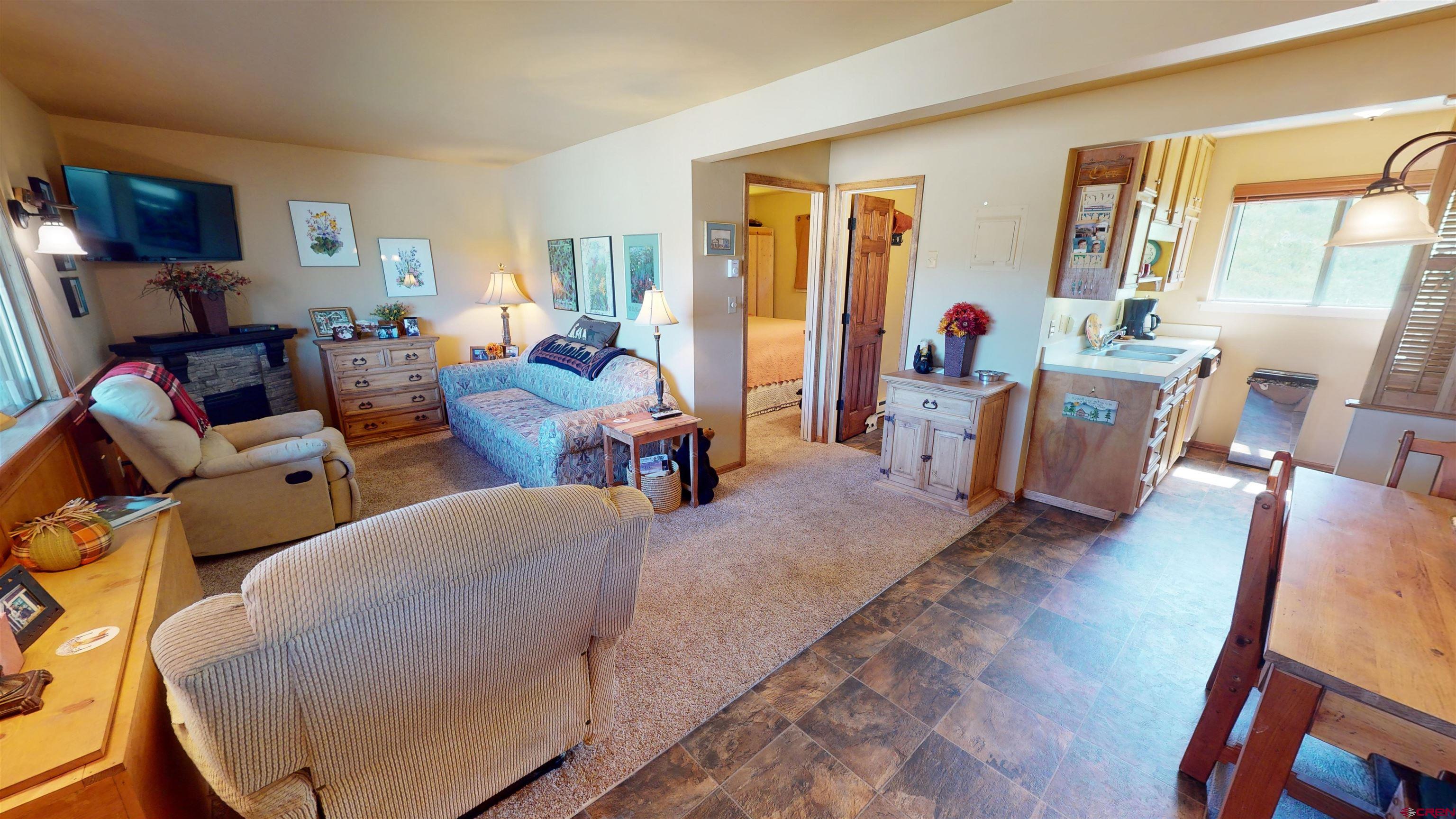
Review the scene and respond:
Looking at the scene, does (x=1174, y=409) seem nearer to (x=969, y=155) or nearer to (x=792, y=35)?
(x=969, y=155)

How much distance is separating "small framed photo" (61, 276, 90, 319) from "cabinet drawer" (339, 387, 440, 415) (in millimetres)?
1474

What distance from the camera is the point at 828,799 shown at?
1.52 metres

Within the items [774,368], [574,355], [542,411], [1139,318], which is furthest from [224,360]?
[1139,318]

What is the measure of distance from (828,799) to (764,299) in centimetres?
614

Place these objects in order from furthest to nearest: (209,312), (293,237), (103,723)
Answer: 1. (293,237)
2. (209,312)
3. (103,723)

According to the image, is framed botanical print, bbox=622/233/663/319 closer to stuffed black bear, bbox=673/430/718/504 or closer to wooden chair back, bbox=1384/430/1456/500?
stuffed black bear, bbox=673/430/718/504

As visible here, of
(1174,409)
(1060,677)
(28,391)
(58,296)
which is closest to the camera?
(1060,677)

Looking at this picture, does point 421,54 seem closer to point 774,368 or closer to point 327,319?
point 327,319

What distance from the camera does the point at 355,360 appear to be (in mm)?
4305

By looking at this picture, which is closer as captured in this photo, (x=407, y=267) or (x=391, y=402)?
(x=391, y=402)

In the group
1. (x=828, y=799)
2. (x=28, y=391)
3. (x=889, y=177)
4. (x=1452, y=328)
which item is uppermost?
(x=889, y=177)

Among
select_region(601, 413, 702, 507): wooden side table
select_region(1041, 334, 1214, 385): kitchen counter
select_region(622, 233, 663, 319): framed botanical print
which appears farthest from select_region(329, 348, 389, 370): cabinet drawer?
select_region(1041, 334, 1214, 385): kitchen counter

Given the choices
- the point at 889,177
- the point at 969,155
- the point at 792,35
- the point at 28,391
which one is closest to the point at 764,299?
the point at 889,177

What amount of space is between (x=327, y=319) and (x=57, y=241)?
2.19m
